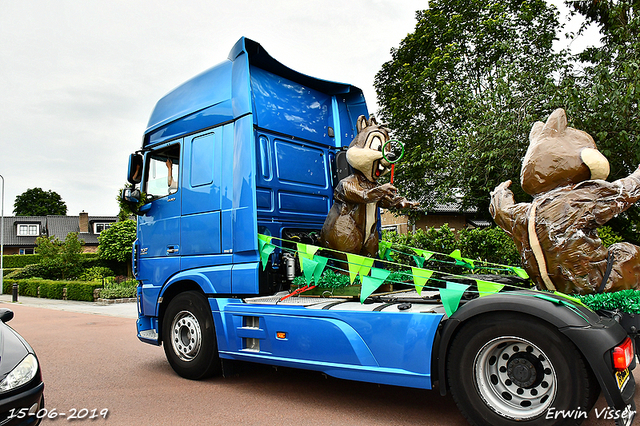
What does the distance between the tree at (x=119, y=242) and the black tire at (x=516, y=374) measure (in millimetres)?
23940

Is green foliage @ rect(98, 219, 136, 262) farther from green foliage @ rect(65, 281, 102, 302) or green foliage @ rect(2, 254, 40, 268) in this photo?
green foliage @ rect(2, 254, 40, 268)

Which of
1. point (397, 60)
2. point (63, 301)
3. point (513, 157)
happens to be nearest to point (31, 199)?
point (63, 301)

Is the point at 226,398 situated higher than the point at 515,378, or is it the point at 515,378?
the point at 515,378

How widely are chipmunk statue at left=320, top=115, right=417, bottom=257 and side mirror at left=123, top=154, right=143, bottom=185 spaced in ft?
9.27

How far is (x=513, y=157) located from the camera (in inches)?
488

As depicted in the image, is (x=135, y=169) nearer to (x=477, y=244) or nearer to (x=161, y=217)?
(x=161, y=217)

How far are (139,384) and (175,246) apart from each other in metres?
1.61

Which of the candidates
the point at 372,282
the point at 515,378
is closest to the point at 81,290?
the point at 372,282

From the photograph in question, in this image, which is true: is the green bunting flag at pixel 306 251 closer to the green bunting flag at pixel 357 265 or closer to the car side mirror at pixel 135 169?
the green bunting flag at pixel 357 265

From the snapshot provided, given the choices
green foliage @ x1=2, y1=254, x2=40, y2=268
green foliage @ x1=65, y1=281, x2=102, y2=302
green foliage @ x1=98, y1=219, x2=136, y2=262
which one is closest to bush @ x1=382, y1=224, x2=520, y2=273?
green foliage @ x1=65, y1=281, x2=102, y2=302

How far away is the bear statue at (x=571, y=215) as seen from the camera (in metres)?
3.63

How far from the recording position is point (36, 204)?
64.3 metres

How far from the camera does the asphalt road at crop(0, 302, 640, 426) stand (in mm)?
4062

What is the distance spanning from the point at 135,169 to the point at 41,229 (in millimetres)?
48822
